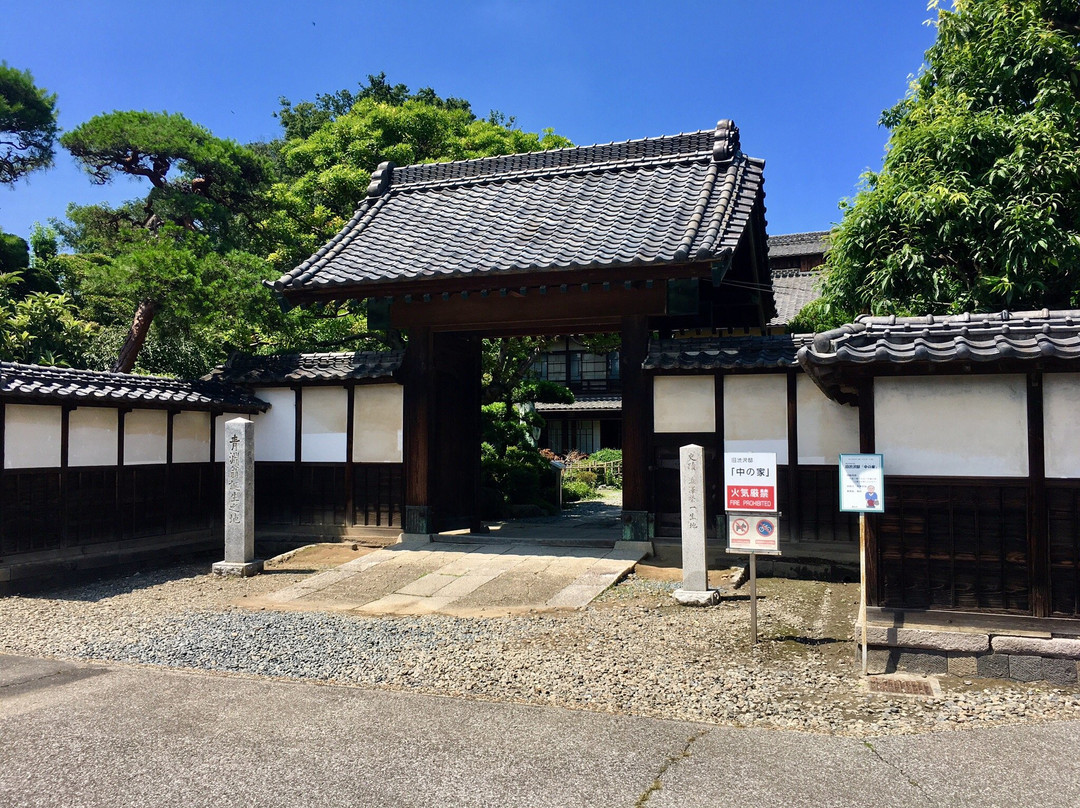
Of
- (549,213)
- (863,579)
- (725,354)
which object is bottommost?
(863,579)

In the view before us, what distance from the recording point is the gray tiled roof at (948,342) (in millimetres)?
6070

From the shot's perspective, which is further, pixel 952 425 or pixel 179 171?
pixel 179 171

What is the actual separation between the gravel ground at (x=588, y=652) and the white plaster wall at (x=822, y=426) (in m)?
1.85

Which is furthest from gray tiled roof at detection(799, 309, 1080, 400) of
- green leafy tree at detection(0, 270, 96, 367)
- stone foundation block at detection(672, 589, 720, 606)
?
green leafy tree at detection(0, 270, 96, 367)

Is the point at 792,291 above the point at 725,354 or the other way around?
above

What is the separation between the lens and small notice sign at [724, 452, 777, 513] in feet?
24.7

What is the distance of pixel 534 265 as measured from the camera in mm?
11047

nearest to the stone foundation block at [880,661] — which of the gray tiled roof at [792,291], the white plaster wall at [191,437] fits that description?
the white plaster wall at [191,437]

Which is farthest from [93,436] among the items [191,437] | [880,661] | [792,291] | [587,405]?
[792,291]

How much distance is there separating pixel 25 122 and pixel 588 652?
89.9ft

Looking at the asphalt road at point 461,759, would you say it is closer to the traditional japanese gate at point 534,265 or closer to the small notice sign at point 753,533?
the small notice sign at point 753,533

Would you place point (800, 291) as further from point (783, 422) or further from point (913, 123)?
point (783, 422)

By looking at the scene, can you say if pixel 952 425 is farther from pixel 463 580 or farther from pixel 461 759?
pixel 463 580

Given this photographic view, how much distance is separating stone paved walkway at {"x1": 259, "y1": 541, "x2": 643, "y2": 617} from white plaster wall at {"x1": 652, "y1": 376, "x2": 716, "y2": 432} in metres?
2.03
